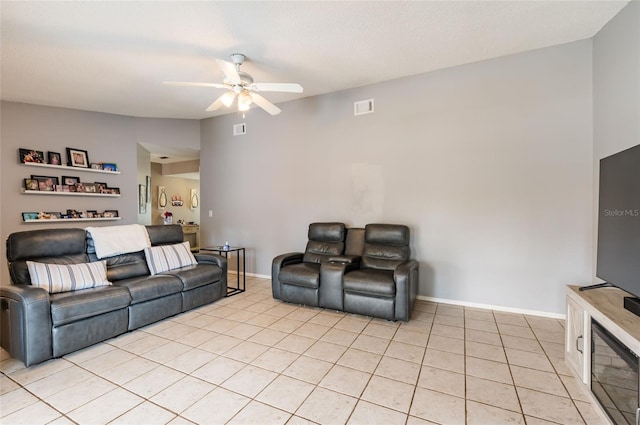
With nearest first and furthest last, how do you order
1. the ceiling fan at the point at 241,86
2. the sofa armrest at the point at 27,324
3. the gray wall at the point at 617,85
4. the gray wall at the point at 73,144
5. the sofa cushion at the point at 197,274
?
the sofa armrest at the point at 27,324 < the gray wall at the point at 617,85 < the ceiling fan at the point at 241,86 < the sofa cushion at the point at 197,274 < the gray wall at the point at 73,144

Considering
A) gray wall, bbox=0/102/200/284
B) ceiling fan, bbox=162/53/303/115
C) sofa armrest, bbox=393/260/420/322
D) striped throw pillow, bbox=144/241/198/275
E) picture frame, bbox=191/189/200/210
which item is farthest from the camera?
picture frame, bbox=191/189/200/210

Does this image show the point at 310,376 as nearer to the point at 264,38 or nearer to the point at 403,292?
the point at 403,292

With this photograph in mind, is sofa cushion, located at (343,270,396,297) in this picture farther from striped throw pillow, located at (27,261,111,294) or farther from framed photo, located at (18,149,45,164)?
framed photo, located at (18,149,45,164)

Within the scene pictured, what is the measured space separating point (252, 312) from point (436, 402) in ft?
7.30

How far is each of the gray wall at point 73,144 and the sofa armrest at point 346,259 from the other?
3.96 metres

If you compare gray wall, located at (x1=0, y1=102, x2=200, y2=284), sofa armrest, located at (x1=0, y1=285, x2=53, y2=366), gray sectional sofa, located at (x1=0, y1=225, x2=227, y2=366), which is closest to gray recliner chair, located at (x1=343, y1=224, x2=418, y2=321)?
gray sectional sofa, located at (x1=0, y1=225, x2=227, y2=366)

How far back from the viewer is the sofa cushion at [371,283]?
2963 mm

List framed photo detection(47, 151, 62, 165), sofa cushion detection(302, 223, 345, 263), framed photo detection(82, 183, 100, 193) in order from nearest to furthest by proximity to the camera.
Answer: sofa cushion detection(302, 223, 345, 263) < framed photo detection(47, 151, 62, 165) < framed photo detection(82, 183, 100, 193)

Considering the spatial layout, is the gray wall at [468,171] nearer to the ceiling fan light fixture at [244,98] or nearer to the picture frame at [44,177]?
the ceiling fan light fixture at [244,98]

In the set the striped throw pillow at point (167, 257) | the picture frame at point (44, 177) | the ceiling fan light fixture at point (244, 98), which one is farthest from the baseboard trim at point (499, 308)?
the picture frame at point (44, 177)

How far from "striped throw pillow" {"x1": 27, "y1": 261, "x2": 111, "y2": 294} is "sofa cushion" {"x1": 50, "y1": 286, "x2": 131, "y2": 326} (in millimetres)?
Answer: 83

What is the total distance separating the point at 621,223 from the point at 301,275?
2.81 metres

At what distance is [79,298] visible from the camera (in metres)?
2.45

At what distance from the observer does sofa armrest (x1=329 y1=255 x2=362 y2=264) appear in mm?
3549
